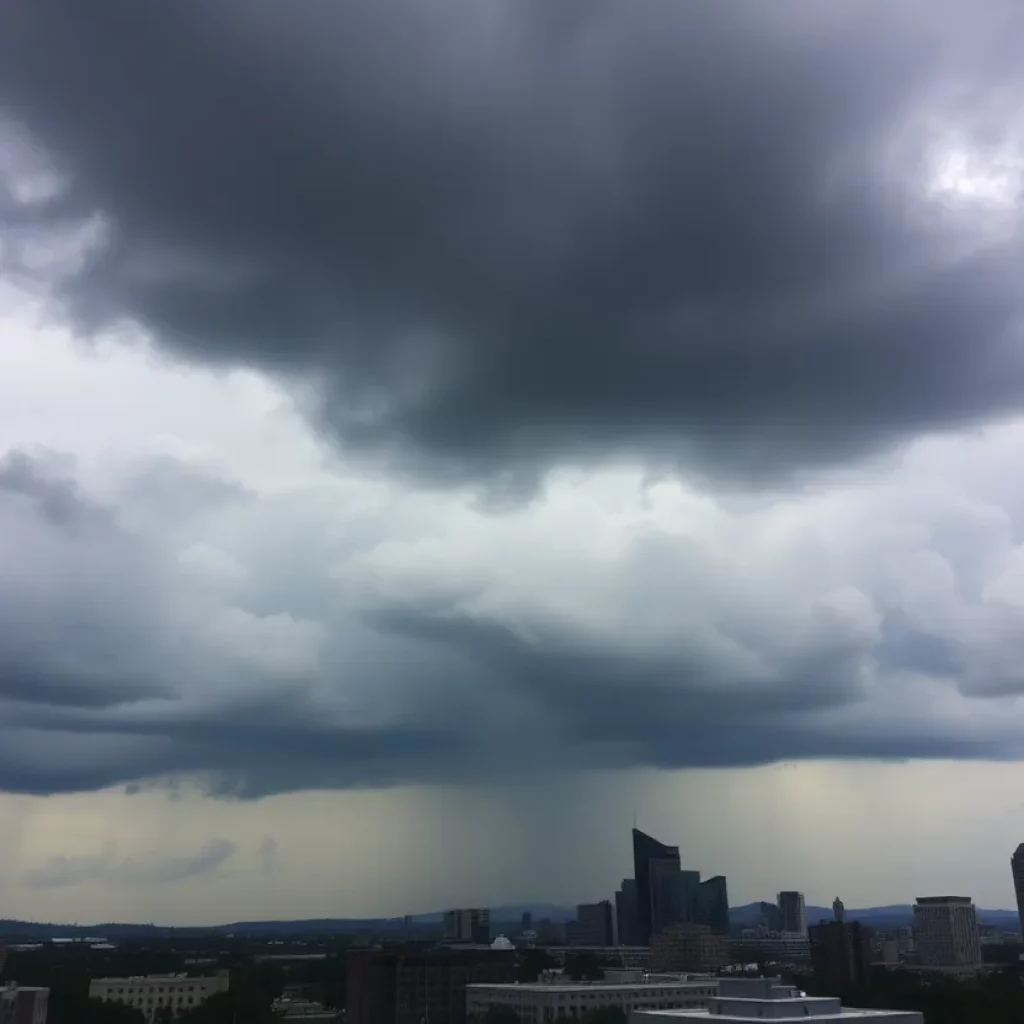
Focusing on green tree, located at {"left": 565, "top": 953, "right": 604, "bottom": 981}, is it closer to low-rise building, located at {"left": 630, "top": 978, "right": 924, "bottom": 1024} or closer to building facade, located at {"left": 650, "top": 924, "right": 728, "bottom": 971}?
building facade, located at {"left": 650, "top": 924, "right": 728, "bottom": 971}

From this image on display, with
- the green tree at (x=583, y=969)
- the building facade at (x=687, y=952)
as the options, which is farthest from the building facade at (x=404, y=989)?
the building facade at (x=687, y=952)

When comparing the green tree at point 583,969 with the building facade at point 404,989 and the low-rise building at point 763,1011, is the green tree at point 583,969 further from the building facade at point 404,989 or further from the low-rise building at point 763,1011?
the low-rise building at point 763,1011

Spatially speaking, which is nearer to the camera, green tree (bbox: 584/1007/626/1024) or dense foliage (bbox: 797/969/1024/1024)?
green tree (bbox: 584/1007/626/1024)

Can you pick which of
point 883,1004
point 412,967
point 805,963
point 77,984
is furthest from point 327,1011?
point 805,963

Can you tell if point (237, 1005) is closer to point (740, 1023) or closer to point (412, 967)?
point (412, 967)

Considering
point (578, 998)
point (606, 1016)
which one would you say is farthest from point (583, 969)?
point (606, 1016)

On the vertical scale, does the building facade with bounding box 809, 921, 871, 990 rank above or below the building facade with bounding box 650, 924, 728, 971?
above

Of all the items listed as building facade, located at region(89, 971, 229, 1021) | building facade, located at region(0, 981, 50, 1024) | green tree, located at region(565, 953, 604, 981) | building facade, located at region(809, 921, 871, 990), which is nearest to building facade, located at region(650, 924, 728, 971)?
green tree, located at region(565, 953, 604, 981)

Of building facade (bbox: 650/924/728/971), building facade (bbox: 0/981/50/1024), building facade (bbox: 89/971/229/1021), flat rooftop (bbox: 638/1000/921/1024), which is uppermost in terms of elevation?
flat rooftop (bbox: 638/1000/921/1024)
